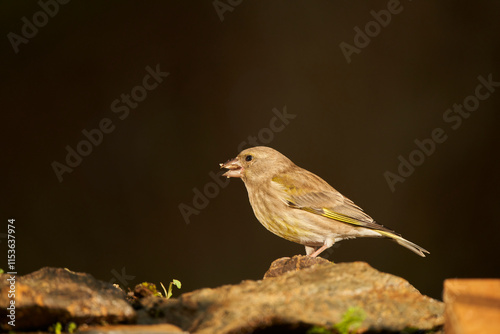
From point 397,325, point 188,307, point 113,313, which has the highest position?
point 113,313

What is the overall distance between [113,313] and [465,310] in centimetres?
134

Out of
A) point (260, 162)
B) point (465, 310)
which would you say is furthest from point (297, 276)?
point (260, 162)

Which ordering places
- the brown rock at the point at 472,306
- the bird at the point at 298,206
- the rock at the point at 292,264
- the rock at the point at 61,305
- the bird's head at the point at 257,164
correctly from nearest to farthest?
the brown rock at the point at 472,306
the rock at the point at 61,305
the rock at the point at 292,264
the bird at the point at 298,206
the bird's head at the point at 257,164

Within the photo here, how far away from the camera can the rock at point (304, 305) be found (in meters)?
2.09

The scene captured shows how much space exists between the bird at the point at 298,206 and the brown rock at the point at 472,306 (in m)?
1.52

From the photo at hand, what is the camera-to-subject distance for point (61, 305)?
2043 mm

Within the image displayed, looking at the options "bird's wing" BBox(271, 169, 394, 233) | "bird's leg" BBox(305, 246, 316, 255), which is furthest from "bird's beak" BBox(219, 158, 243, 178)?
"bird's leg" BBox(305, 246, 316, 255)

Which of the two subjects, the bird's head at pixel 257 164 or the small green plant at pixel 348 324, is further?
the bird's head at pixel 257 164

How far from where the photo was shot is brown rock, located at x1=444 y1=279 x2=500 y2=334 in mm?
1764

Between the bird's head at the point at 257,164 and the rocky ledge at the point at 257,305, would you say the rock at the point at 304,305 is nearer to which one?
the rocky ledge at the point at 257,305

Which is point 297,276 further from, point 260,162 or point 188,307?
point 260,162

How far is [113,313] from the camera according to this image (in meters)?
2.10

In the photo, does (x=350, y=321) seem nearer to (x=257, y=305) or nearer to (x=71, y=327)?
(x=257, y=305)

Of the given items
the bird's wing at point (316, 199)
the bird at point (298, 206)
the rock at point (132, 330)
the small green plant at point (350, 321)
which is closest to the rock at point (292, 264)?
the bird at point (298, 206)
